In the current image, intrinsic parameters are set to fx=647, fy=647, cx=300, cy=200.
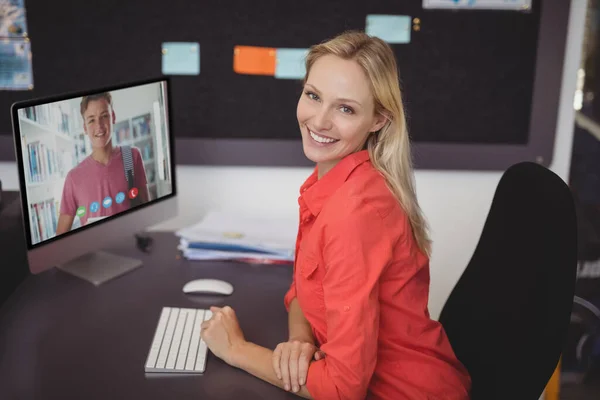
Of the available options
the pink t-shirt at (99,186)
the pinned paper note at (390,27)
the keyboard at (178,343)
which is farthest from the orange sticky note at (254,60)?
the keyboard at (178,343)

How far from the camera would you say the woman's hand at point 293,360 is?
1122mm

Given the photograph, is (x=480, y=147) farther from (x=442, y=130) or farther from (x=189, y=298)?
(x=189, y=298)

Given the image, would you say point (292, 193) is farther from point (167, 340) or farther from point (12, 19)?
point (12, 19)

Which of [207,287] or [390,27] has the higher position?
[390,27]

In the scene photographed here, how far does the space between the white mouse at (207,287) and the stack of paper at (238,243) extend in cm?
18

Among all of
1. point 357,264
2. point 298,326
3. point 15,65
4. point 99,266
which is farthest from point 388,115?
point 15,65

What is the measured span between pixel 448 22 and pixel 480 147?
37 cm

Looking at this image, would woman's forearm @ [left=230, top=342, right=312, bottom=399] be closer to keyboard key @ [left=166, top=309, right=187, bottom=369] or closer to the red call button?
keyboard key @ [left=166, top=309, right=187, bottom=369]

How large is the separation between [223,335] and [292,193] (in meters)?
0.78

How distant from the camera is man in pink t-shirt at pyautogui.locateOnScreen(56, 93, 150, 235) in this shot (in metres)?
1.44

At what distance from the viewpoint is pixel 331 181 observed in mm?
1236

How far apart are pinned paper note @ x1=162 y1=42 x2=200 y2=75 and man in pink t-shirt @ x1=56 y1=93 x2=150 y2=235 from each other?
0.39 meters

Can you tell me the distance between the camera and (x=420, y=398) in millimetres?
1146

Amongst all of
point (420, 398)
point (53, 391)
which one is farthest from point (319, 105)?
point (53, 391)
